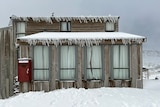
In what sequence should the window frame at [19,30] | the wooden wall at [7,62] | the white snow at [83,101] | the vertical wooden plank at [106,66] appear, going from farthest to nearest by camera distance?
1. the window frame at [19,30]
2. the wooden wall at [7,62]
3. the vertical wooden plank at [106,66]
4. the white snow at [83,101]

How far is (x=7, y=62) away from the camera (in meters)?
18.8

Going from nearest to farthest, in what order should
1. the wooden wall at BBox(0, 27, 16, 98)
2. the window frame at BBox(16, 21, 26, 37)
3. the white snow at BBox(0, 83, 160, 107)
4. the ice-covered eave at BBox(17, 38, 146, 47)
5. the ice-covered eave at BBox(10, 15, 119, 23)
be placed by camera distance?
the white snow at BBox(0, 83, 160, 107) < the ice-covered eave at BBox(17, 38, 146, 47) < the wooden wall at BBox(0, 27, 16, 98) < the window frame at BBox(16, 21, 26, 37) < the ice-covered eave at BBox(10, 15, 119, 23)

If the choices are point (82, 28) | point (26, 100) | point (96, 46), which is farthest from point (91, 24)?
point (26, 100)

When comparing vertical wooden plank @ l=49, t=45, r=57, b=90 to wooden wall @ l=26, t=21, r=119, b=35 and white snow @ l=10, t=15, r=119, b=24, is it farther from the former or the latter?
white snow @ l=10, t=15, r=119, b=24

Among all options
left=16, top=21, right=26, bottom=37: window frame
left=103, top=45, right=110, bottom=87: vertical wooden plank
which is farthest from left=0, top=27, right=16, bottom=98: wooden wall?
left=103, top=45, right=110, bottom=87: vertical wooden plank

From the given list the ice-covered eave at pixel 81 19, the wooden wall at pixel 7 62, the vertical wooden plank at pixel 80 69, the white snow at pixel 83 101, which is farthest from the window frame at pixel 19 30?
the white snow at pixel 83 101

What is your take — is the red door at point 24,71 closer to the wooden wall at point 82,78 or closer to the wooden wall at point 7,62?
the wooden wall at point 82,78

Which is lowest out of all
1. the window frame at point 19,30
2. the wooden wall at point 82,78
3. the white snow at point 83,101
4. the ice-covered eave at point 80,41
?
the white snow at point 83,101

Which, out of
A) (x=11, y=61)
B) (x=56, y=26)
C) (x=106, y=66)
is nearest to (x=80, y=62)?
(x=106, y=66)

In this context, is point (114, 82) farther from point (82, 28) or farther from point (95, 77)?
point (82, 28)

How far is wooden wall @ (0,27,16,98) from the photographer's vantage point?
1795cm

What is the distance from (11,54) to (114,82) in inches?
357

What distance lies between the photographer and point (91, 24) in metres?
21.9

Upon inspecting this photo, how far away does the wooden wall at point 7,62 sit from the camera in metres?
18.0
